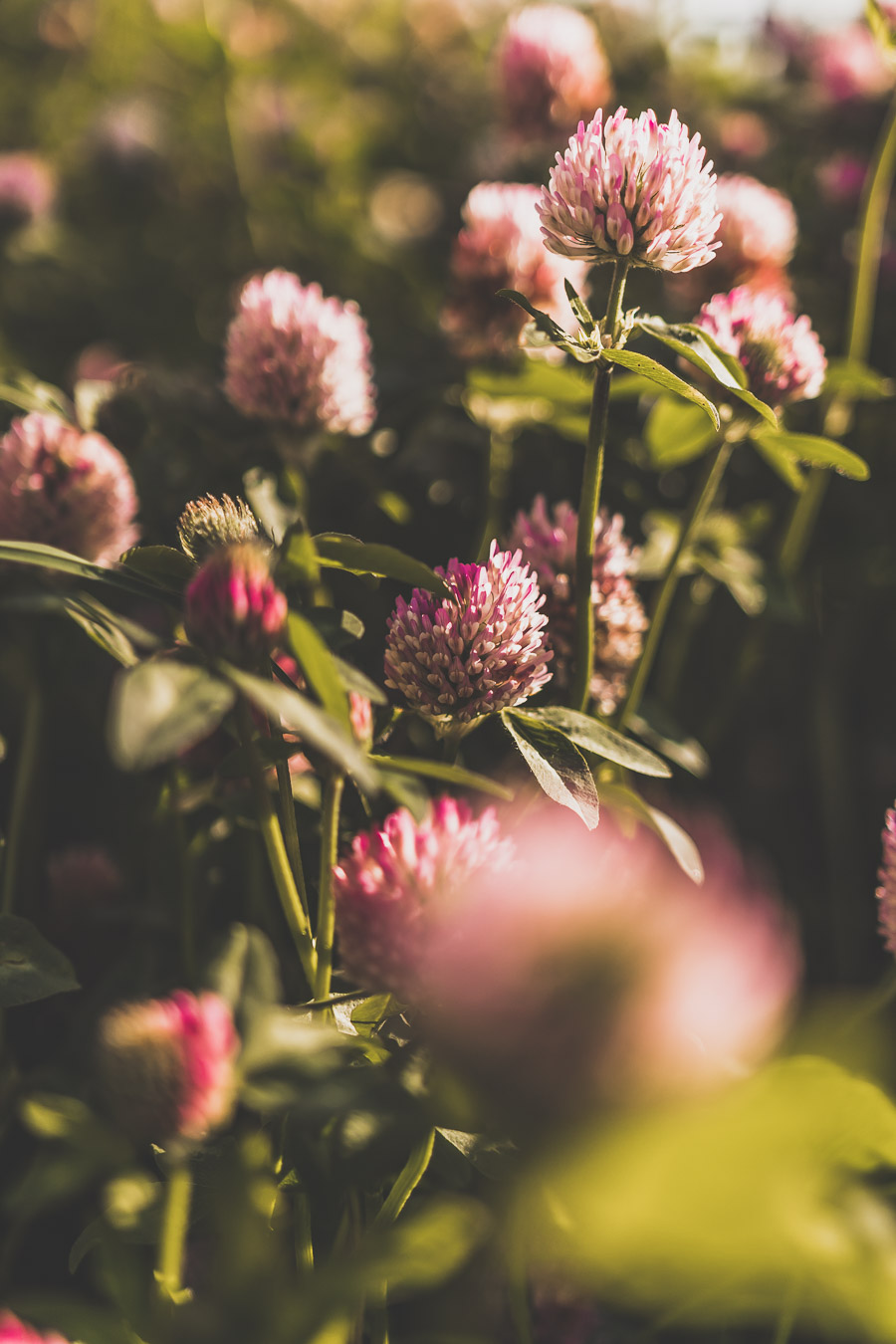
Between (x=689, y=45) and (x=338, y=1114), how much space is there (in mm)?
2011

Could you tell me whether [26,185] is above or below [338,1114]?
above

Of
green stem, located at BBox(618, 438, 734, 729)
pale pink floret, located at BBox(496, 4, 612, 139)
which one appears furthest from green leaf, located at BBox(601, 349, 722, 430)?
pale pink floret, located at BBox(496, 4, 612, 139)

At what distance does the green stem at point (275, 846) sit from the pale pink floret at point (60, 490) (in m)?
0.33

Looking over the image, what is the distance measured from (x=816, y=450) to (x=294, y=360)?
0.38m

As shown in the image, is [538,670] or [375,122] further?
[375,122]

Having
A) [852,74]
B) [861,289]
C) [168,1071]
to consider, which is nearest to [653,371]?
[168,1071]

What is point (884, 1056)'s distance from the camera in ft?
1.15

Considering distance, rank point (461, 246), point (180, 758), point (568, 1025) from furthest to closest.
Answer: point (461, 246)
point (180, 758)
point (568, 1025)

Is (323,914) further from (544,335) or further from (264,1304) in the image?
(544,335)

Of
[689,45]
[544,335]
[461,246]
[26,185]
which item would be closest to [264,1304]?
[544,335]

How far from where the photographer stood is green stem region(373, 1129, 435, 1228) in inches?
19.3

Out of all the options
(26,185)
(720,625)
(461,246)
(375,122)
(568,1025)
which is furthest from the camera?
(375,122)

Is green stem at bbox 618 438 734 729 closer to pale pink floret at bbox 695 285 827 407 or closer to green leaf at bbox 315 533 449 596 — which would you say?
pale pink floret at bbox 695 285 827 407

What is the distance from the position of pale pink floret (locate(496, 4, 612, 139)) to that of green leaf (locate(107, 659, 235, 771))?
114cm
